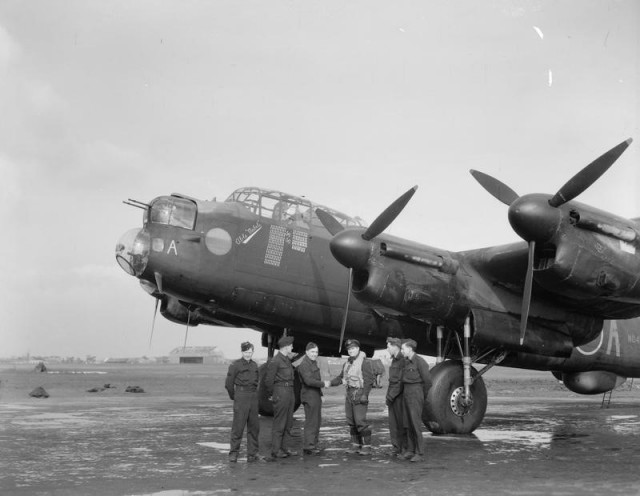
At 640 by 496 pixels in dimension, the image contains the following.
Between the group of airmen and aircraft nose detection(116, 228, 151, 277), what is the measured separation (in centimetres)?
440

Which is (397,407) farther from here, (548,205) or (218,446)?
(548,205)

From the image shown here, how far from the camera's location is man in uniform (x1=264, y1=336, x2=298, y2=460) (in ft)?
31.6

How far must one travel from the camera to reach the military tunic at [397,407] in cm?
974

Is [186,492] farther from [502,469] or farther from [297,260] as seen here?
[297,260]

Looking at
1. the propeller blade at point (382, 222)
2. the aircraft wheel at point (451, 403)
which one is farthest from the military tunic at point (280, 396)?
the aircraft wheel at point (451, 403)

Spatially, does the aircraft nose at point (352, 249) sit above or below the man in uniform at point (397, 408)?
above

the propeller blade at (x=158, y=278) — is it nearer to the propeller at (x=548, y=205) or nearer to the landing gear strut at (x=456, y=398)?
the landing gear strut at (x=456, y=398)

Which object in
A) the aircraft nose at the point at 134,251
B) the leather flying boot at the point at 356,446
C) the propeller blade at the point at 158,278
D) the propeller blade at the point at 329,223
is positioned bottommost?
the leather flying boot at the point at 356,446

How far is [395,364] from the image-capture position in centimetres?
992

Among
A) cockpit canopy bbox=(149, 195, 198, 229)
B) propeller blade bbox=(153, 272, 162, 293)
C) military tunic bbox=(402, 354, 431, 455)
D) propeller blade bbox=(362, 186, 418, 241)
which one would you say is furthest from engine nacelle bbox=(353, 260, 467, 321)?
propeller blade bbox=(153, 272, 162, 293)

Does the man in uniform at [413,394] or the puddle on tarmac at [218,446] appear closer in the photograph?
the man in uniform at [413,394]

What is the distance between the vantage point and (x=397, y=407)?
9805 mm

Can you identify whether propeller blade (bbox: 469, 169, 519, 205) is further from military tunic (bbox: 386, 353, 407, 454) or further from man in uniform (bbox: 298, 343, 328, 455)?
man in uniform (bbox: 298, 343, 328, 455)

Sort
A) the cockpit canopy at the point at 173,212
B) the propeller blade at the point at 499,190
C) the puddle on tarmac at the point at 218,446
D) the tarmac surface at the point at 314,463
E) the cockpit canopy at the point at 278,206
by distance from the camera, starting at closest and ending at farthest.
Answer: the tarmac surface at the point at 314,463
the puddle on tarmac at the point at 218,446
the propeller blade at the point at 499,190
the cockpit canopy at the point at 173,212
the cockpit canopy at the point at 278,206
